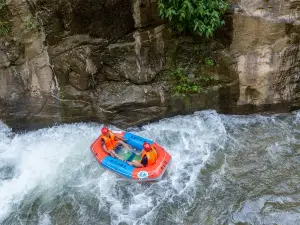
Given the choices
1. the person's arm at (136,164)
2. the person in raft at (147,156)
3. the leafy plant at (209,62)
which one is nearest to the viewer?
the person in raft at (147,156)

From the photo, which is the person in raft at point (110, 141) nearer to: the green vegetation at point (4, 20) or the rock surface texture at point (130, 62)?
the rock surface texture at point (130, 62)

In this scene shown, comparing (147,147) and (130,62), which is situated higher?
(130,62)

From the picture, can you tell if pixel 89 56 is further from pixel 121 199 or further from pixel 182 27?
pixel 121 199

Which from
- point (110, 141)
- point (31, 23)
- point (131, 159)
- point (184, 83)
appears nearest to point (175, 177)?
point (131, 159)

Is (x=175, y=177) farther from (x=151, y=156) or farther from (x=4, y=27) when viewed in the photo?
(x=4, y=27)

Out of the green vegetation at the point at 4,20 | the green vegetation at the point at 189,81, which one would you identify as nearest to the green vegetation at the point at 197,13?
the green vegetation at the point at 189,81

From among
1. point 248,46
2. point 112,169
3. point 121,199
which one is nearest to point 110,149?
point 112,169

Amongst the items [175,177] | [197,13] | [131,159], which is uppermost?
[197,13]
